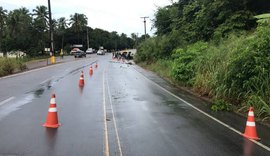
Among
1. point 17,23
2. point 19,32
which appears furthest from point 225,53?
point 17,23

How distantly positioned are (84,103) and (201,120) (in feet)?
15.7

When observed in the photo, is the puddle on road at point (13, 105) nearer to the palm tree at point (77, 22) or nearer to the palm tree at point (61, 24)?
the palm tree at point (61, 24)

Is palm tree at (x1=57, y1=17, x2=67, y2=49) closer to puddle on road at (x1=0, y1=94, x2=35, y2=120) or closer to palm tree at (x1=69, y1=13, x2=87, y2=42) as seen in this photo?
palm tree at (x1=69, y1=13, x2=87, y2=42)

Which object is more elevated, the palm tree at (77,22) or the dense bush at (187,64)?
the palm tree at (77,22)

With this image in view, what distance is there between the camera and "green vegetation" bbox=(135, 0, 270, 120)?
12.7 m

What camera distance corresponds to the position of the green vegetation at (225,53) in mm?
12703

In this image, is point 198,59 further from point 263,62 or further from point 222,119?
point 222,119

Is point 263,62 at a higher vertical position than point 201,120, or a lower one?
higher

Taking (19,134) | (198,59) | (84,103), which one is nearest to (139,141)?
(19,134)

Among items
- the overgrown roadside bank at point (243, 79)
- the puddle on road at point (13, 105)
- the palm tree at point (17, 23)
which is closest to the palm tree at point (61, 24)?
the palm tree at point (17, 23)

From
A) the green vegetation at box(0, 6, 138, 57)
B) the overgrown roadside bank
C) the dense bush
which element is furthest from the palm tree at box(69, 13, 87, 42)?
the overgrown roadside bank

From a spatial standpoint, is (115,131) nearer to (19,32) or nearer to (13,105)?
(13,105)

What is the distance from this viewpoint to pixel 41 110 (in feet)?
39.8

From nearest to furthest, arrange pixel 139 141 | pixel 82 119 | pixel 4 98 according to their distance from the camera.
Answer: pixel 139 141 < pixel 82 119 < pixel 4 98
